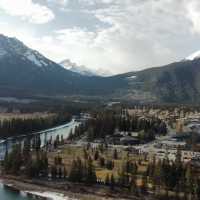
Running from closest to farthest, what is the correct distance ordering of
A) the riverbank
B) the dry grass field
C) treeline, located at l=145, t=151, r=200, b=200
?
treeline, located at l=145, t=151, r=200, b=200 < the riverbank < the dry grass field

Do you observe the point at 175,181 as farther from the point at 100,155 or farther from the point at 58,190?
the point at 100,155

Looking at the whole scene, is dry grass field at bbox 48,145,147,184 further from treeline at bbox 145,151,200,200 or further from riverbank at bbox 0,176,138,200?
treeline at bbox 145,151,200,200

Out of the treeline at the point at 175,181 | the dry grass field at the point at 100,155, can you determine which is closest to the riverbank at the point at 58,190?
the dry grass field at the point at 100,155

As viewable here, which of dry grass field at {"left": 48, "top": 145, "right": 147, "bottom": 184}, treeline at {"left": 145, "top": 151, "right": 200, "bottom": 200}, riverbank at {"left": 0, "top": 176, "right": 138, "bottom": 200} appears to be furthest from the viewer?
dry grass field at {"left": 48, "top": 145, "right": 147, "bottom": 184}

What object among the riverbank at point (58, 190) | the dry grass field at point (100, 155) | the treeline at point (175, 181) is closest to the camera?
the treeline at point (175, 181)

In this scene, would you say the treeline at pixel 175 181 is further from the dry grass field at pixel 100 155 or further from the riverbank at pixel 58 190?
the dry grass field at pixel 100 155

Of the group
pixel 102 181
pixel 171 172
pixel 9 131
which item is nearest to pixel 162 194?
pixel 171 172

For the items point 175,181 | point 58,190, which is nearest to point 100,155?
point 58,190

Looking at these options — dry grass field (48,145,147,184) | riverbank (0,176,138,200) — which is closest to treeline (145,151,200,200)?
riverbank (0,176,138,200)

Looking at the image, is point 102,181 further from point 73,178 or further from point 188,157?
point 188,157
